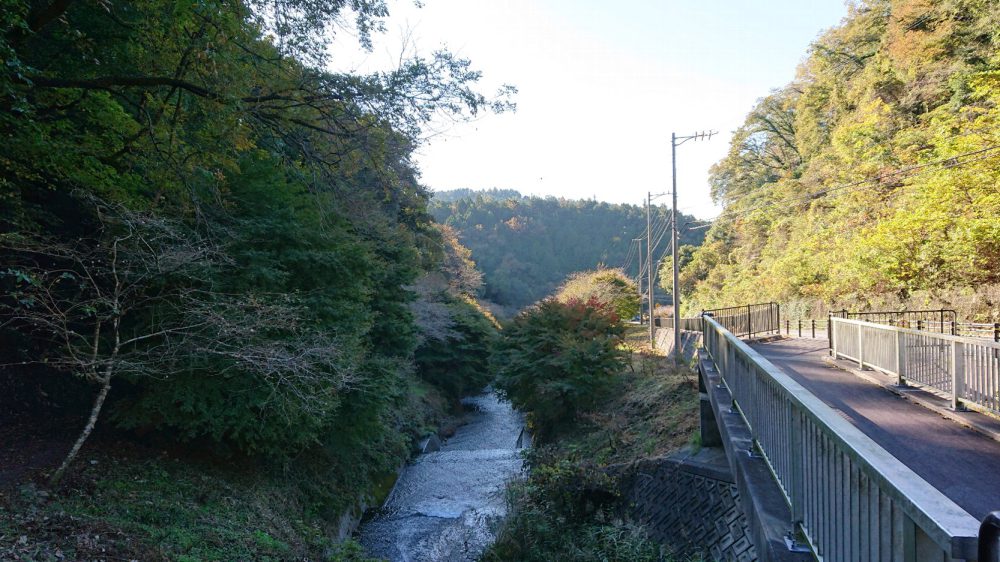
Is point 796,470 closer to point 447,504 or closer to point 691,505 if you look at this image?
point 691,505

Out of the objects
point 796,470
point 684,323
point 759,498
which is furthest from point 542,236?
point 796,470

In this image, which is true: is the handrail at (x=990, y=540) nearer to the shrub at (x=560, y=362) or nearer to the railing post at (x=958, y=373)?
the railing post at (x=958, y=373)

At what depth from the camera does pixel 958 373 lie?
22.1 ft

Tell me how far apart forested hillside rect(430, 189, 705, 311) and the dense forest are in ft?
202

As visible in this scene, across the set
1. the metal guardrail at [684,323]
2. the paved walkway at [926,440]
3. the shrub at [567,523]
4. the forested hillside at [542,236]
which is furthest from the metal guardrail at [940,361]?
the forested hillside at [542,236]

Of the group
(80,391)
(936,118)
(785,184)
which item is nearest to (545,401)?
(80,391)

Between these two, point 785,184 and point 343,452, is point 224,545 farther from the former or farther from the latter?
point 785,184

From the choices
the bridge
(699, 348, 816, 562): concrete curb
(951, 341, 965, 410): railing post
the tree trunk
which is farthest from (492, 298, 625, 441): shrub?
the tree trunk

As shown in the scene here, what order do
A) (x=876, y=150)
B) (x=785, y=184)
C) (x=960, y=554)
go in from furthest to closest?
(x=785, y=184) → (x=876, y=150) → (x=960, y=554)

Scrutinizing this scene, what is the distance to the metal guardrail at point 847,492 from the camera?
1.76 m

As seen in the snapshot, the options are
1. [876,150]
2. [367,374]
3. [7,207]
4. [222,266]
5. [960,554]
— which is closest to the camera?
[960,554]

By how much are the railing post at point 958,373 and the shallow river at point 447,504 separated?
A: 26.0 feet

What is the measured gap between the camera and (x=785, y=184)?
119 ft

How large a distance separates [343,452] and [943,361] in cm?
1130
